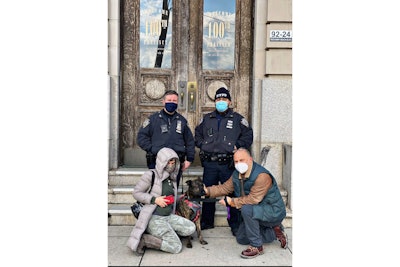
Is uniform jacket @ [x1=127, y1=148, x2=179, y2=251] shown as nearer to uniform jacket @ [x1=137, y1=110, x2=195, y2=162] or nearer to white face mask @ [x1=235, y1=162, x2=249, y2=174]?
uniform jacket @ [x1=137, y1=110, x2=195, y2=162]

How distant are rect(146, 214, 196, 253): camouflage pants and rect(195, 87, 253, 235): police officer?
64 cm

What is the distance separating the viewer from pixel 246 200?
159 inches

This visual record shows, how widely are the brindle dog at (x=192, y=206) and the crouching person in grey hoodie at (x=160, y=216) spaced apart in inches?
4.6

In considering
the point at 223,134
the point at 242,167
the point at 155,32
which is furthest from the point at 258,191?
the point at 155,32

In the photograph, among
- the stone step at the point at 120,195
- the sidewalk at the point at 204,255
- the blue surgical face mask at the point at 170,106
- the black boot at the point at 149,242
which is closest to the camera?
the sidewalk at the point at 204,255

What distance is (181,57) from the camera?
598cm

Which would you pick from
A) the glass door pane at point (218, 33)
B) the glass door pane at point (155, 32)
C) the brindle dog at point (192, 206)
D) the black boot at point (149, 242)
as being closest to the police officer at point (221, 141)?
the brindle dog at point (192, 206)

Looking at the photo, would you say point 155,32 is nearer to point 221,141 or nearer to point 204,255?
point 221,141

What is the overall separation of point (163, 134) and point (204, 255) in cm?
149

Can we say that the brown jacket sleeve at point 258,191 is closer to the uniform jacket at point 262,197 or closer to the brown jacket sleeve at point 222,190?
the uniform jacket at point 262,197

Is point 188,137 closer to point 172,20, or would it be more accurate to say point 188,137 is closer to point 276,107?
point 276,107

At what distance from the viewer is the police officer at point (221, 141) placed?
4496 millimetres

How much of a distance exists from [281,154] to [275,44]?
1631mm

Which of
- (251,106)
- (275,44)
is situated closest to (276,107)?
(251,106)
